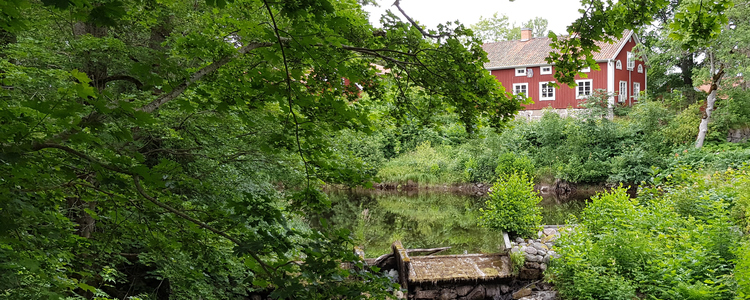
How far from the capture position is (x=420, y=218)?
16.0 metres

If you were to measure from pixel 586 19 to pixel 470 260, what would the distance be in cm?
767

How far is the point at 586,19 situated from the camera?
3148mm

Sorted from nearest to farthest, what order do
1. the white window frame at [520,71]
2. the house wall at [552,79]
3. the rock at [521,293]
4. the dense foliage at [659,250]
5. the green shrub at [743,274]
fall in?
the green shrub at [743,274] → the dense foliage at [659,250] → the rock at [521,293] → the house wall at [552,79] → the white window frame at [520,71]

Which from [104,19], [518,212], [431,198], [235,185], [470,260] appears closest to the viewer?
[104,19]

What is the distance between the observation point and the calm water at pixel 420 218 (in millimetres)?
12531

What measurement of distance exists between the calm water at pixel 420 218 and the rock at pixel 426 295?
2.59 m

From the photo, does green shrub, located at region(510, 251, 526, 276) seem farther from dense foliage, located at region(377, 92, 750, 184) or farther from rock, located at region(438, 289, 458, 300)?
dense foliage, located at region(377, 92, 750, 184)

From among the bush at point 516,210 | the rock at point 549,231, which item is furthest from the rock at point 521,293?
the rock at point 549,231

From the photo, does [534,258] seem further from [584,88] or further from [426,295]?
[584,88]

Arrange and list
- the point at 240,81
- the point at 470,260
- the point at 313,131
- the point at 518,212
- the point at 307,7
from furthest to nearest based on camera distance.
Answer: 1. the point at 518,212
2. the point at 470,260
3. the point at 240,81
4. the point at 313,131
5. the point at 307,7

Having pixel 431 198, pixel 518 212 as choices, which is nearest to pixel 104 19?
pixel 518 212

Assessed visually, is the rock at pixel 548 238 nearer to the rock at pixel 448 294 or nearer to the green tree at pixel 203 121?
the rock at pixel 448 294

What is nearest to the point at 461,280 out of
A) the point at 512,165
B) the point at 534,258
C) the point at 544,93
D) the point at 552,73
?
the point at 534,258

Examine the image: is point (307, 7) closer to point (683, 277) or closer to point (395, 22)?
point (395, 22)
